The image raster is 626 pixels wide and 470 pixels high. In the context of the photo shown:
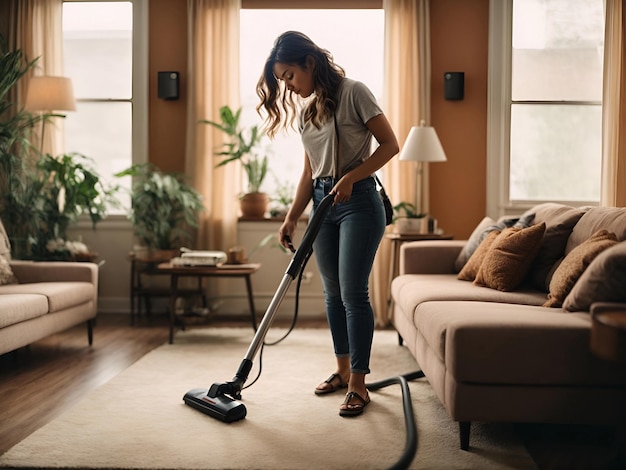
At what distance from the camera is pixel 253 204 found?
16.8ft

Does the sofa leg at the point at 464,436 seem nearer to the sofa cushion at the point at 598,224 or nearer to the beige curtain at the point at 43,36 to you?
the sofa cushion at the point at 598,224

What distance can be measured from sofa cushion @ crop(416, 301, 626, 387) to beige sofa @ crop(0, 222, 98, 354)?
6.70 ft

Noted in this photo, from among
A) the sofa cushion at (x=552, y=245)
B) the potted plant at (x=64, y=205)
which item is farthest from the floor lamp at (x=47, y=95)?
the sofa cushion at (x=552, y=245)

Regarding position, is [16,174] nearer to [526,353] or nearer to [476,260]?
[476,260]

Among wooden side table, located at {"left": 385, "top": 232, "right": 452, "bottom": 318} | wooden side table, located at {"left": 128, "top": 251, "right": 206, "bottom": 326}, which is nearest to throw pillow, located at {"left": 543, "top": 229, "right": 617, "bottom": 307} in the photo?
wooden side table, located at {"left": 385, "top": 232, "right": 452, "bottom": 318}

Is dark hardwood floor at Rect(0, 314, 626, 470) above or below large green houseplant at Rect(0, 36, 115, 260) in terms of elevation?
below

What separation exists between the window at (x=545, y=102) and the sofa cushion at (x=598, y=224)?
2086mm

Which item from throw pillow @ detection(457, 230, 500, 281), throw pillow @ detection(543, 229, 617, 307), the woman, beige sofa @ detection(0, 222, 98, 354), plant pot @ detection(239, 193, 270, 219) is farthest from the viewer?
plant pot @ detection(239, 193, 270, 219)

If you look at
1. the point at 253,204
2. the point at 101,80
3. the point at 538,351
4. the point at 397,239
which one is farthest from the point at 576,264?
the point at 101,80

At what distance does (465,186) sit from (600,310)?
11.2 ft

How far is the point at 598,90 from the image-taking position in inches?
199

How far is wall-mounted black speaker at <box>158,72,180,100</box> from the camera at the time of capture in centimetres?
506

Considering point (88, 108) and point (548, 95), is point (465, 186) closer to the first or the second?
point (548, 95)

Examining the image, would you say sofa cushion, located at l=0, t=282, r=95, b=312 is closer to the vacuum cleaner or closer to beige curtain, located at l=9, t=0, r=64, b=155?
the vacuum cleaner
